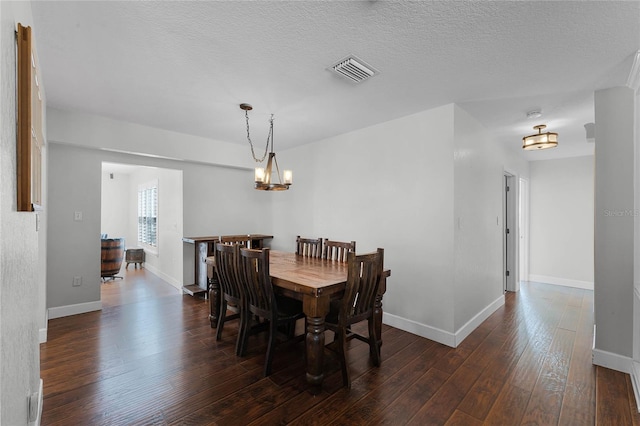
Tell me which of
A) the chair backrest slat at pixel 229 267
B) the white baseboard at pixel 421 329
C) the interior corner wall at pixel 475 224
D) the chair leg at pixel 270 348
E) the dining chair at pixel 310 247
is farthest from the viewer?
the dining chair at pixel 310 247

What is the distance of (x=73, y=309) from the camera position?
360 centimetres

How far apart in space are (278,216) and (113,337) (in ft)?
9.85

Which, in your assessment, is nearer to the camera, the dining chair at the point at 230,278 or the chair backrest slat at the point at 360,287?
the chair backrest slat at the point at 360,287

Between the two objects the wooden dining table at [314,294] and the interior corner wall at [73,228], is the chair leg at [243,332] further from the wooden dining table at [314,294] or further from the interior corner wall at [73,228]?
the interior corner wall at [73,228]

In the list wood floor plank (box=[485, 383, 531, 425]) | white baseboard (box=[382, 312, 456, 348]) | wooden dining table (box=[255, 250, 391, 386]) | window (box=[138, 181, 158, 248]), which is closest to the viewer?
wood floor plank (box=[485, 383, 531, 425])

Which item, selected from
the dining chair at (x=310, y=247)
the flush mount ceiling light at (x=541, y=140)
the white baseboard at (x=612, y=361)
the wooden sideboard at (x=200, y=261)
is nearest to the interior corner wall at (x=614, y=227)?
the white baseboard at (x=612, y=361)

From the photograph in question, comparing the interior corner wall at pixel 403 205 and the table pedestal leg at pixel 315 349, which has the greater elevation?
the interior corner wall at pixel 403 205

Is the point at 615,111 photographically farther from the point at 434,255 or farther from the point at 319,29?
the point at 319,29

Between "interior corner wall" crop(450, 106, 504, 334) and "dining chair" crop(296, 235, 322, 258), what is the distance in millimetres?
1482

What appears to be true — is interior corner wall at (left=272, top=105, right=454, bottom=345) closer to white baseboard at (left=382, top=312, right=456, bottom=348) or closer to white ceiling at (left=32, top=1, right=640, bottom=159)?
white baseboard at (left=382, top=312, right=456, bottom=348)

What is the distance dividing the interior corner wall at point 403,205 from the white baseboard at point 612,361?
118 centimetres

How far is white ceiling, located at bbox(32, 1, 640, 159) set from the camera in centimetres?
167

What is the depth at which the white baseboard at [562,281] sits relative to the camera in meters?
5.14

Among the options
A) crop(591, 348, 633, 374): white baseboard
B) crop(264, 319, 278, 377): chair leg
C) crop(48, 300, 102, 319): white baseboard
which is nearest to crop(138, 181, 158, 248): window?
crop(48, 300, 102, 319): white baseboard
